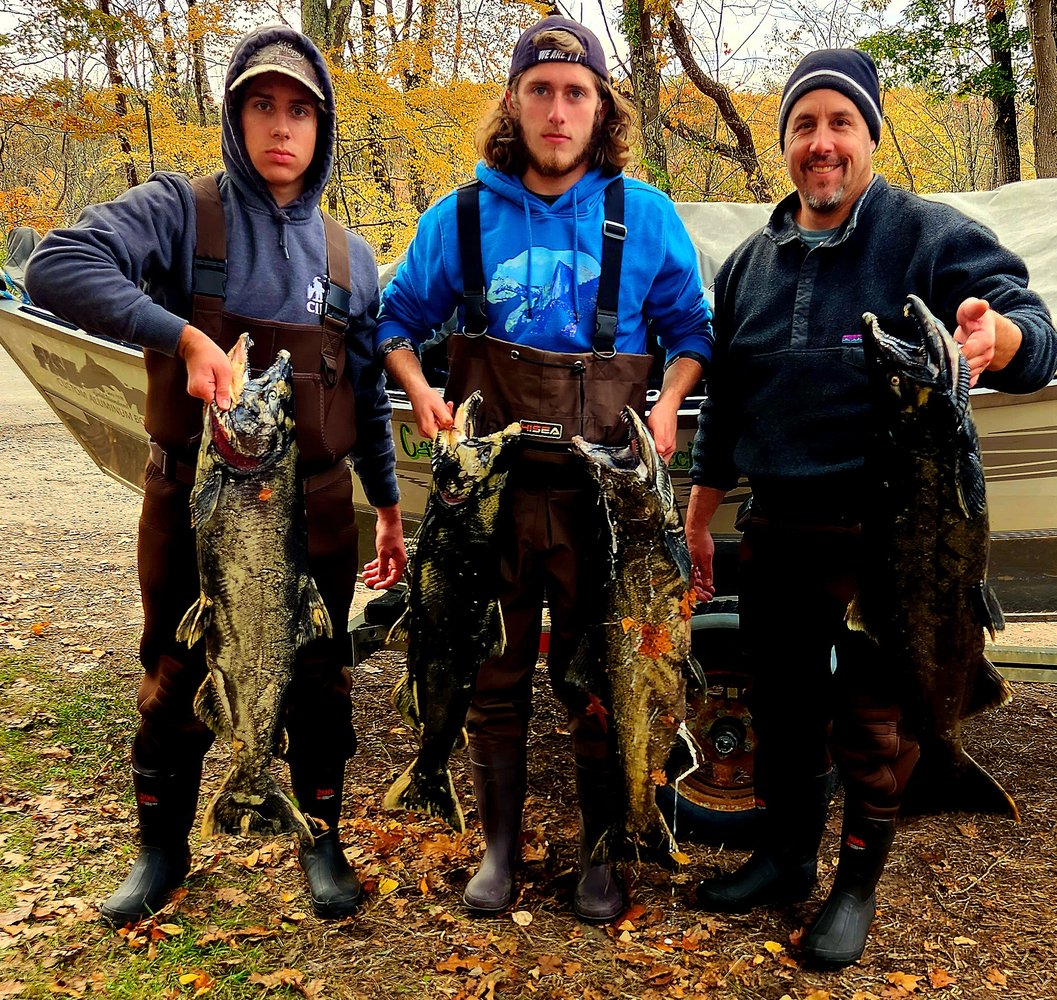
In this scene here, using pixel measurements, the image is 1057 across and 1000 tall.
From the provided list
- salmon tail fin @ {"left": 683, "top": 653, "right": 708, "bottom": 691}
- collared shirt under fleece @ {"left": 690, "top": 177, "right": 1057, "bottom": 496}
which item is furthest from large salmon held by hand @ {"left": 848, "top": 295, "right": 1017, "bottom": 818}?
salmon tail fin @ {"left": 683, "top": 653, "right": 708, "bottom": 691}

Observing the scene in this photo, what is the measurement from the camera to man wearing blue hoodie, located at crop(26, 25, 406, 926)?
2.61 metres

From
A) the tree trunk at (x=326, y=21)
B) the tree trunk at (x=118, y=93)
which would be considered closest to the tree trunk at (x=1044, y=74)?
the tree trunk at (x=326, y=21)

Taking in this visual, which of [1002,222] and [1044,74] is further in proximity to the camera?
[1044,74]

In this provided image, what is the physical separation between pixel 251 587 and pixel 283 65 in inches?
66.6

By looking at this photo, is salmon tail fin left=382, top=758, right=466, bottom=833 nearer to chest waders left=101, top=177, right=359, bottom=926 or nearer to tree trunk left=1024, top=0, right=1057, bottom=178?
chest waders left=101, top=177, right=359, bottom=926

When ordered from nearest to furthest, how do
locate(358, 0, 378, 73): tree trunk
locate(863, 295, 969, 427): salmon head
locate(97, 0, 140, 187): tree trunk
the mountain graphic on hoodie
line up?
locate(863, 295, 969, 427): salmon head → the mountain graphic on hoodie → locate(358, 0, 378, 73): tree trunk → locate(97, 0, 140, 187): tree trunk

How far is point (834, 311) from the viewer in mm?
2854

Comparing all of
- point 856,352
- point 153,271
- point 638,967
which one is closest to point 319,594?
point 153,271

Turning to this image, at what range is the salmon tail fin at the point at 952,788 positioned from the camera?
2918mm

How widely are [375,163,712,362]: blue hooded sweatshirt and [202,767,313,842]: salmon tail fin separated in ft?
5.12

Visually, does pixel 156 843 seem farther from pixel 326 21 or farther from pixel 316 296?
pixel 326 21

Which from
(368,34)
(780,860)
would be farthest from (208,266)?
(368,34)

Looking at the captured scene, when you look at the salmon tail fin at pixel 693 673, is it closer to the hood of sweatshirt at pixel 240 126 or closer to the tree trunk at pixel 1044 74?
the hood of sweatshirt at pixel 240 126

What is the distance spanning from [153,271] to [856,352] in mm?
2320
